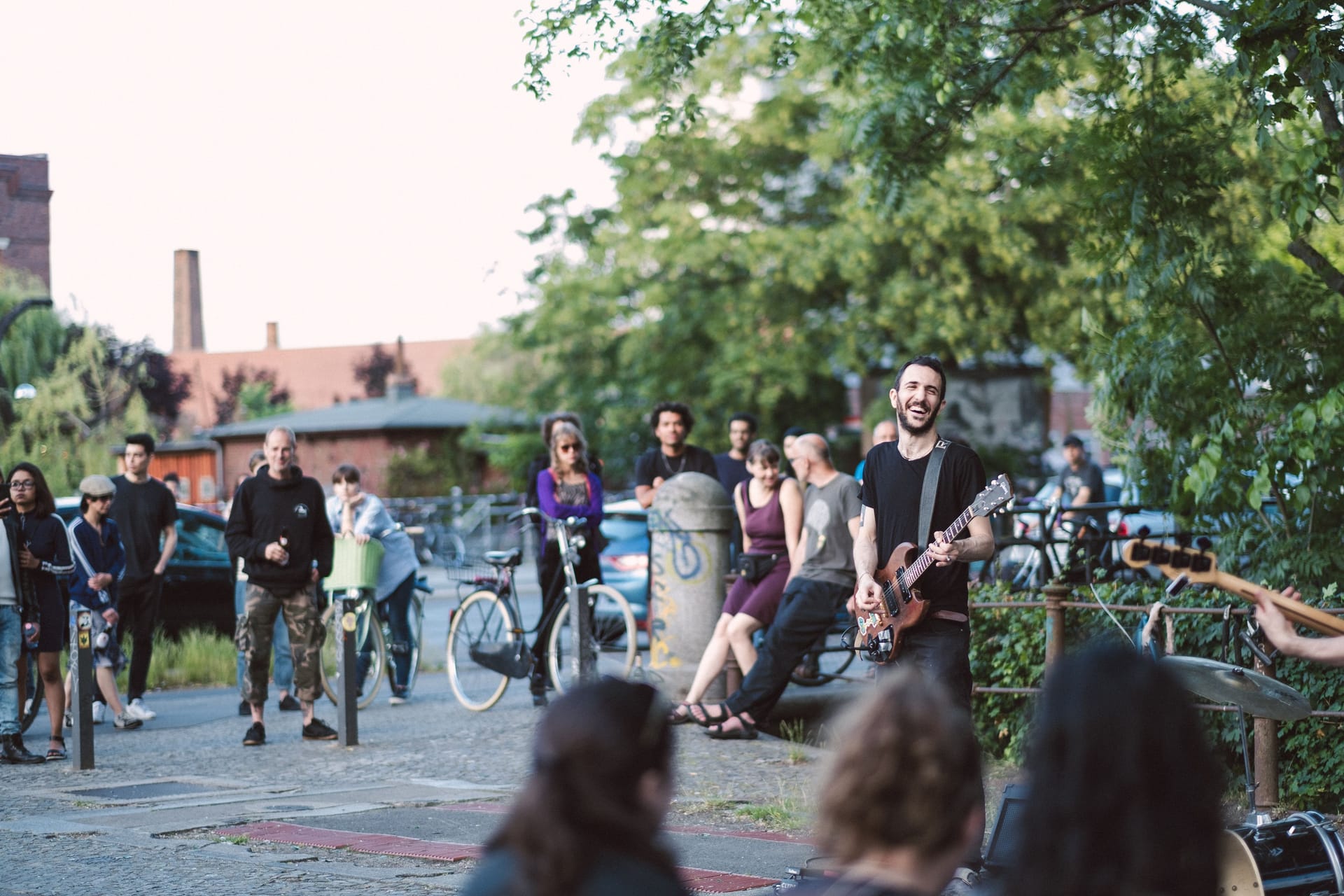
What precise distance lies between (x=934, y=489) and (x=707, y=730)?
428cm

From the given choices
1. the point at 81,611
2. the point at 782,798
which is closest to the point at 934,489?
the point at 782,798

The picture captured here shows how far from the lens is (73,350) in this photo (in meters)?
34.7

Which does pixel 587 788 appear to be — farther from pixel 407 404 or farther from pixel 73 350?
pixel 407 404

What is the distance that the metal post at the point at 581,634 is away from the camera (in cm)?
1048

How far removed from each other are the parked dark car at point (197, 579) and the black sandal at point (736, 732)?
20.0 feet

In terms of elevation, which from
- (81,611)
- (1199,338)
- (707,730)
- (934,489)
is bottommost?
(707,730)

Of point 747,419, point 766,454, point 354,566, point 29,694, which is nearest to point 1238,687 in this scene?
point 766,454

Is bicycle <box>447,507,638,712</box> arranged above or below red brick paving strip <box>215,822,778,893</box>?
above

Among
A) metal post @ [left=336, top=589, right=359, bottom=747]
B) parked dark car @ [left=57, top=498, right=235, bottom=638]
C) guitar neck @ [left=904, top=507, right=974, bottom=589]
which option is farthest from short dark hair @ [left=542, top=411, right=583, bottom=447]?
guitar neck @ [left=904, top=507, right=974, bottom=589]

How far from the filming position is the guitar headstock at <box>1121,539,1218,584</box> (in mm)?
3879

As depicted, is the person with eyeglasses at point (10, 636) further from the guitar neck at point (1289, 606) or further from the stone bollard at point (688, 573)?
the guitar neck at point (1289, 606)

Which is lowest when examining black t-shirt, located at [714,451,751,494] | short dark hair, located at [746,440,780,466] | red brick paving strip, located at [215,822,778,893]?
red brick paving strip, located at [215,822,778,893]

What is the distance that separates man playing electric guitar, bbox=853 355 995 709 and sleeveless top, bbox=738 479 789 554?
4239mm

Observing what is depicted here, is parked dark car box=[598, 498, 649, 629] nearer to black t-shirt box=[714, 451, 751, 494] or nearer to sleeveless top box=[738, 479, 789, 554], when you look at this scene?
black t-shirt box=[714, 451, 751, 494]
